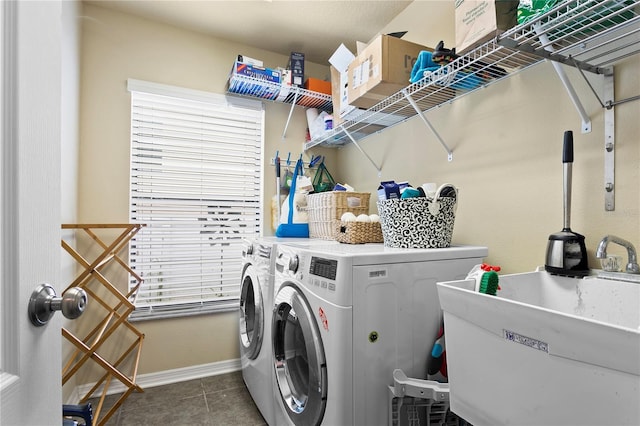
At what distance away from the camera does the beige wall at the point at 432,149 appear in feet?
3.71

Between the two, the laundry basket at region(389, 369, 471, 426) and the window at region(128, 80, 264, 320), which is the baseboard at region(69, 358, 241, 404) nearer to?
the window at region(128, 80, 264, 320)

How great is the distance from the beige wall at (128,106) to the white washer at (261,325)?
0.52m

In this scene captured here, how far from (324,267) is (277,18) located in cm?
189

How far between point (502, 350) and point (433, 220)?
698 millimetres

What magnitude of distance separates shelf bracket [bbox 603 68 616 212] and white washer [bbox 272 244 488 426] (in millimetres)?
470

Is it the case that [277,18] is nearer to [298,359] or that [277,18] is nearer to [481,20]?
[481,20]

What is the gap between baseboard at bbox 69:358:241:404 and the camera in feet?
6.87

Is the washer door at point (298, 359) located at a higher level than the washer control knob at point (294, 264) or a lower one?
lower

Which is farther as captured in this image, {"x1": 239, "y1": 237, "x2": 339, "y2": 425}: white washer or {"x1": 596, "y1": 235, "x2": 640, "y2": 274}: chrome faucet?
{"x1": 239, "y1": 237, "x2": 339, "y2": 425}: white washer

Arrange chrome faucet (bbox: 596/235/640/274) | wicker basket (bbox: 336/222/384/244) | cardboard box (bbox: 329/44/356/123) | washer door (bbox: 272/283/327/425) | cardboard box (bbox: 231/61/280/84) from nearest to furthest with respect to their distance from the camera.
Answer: chrome faucet (bbox: 596/235/640/274) → washer door (bbox: 272/283/327/425) → wicker basket (bbox: 336/222/384/244) → cardboard box (bbox: 329/44/356/123) → cardboard box (bbox: 231/61/280/84)

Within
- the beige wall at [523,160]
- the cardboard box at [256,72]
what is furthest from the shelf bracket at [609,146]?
the cardboard box at [256,72]

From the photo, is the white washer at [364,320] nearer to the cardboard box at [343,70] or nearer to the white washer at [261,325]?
the white washer at [261,325]

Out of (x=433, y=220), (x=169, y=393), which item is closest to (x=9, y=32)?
(x=433, y=220)

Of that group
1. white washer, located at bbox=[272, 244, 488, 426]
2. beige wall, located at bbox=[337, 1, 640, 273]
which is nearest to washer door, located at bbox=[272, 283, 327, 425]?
white washer, located at bbox=[272, 244, 488, 426]
